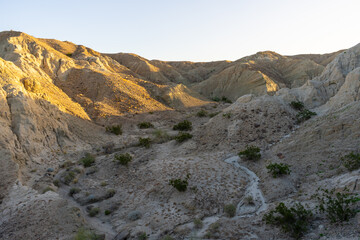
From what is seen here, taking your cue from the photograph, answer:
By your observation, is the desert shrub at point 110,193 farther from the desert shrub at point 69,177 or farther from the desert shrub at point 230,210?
the desert shrub at point 230,210

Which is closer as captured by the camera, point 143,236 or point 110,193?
point 143,236

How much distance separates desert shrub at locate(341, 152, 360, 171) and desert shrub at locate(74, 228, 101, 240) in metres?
7.92

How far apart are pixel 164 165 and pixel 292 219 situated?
6.85 meters

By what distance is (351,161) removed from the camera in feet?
26.8

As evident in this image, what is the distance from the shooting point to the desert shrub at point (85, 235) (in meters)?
6.71

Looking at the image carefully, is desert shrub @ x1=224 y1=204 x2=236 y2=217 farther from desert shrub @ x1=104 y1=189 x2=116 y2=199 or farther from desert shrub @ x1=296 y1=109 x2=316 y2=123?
desert shrub @ x1=296 y1=109 x2=316 y2=123

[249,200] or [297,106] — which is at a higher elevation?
[297,106]

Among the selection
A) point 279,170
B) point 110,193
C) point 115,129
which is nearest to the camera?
point 279,170

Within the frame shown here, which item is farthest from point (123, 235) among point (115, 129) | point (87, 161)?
point (115, 129)

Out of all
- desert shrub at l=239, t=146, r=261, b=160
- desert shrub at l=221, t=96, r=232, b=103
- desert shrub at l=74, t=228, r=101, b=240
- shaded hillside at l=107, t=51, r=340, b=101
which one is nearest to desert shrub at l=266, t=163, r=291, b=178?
desert shrub at l=239, t=146, r=261, b=160

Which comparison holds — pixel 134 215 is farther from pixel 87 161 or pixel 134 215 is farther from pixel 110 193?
pixel 87 161

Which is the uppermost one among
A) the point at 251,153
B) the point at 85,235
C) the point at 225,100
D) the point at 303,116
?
the point at 225,100

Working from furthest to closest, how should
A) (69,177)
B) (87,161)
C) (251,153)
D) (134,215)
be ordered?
(87,161)
(69,177)
(251,153)
(134,215)

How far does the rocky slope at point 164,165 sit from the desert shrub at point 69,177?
0.16 feet
